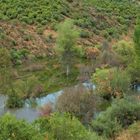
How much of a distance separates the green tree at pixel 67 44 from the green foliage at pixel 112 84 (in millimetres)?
8512

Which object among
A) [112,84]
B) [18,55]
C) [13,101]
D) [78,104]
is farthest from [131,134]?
[18,55]

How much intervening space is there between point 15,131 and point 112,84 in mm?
24321

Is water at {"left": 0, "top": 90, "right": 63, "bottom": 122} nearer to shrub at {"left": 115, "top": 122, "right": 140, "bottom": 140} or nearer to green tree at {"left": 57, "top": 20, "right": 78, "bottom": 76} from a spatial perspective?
green tree at {"left": 57, "top": 20, "right": 78, "bottom": 76}

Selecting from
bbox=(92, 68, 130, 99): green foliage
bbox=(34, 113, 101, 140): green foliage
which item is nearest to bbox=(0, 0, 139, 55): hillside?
bbox=(92, 68, 130, 99): green foliage

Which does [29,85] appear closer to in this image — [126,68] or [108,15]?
[126,68]

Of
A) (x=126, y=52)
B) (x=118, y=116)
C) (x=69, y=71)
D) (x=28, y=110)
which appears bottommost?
(x=28, y=110)

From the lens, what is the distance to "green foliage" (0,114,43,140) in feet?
87.8

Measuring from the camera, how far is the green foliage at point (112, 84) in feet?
164

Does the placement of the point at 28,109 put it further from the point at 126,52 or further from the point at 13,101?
the point at 126,52

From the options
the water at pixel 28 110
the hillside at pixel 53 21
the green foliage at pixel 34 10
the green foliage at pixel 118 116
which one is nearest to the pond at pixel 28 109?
the water at pixel 28 110

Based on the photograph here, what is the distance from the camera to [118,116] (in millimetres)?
41781

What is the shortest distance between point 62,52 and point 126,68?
8.16 meters

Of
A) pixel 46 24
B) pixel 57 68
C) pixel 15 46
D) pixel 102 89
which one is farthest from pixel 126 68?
pixel 46 24

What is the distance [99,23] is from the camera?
77.9 metres
